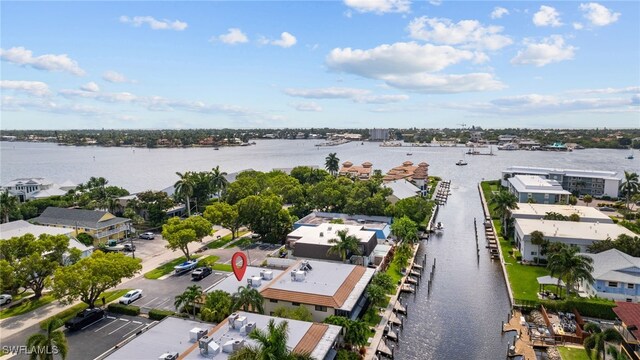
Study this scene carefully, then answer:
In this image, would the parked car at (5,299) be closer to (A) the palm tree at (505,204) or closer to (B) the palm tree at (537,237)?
(B) the palm tree at (537,237)

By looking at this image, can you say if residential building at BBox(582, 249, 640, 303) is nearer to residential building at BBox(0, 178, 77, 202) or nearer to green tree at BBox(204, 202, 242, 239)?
green tree at BBox(204, 202, 242, 239)

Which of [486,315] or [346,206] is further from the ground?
[346,206]

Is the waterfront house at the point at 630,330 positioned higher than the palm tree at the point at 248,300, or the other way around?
the palm tree at the point at 248,300

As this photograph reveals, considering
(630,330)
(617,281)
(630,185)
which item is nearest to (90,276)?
(630,330)

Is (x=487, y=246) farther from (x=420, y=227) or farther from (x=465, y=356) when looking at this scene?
(x=465, y=356)

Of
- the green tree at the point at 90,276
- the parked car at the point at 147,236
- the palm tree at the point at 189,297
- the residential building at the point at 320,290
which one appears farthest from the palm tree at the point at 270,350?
the parked car at the point at 147,236

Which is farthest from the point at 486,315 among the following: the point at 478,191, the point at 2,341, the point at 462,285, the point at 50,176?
the point at 50,176

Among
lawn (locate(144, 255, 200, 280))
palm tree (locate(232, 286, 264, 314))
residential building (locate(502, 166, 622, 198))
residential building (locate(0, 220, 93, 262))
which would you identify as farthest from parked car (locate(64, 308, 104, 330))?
residential building (locate(502, 166, 622, 198))

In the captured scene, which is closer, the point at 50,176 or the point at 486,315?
the point at 486,315
